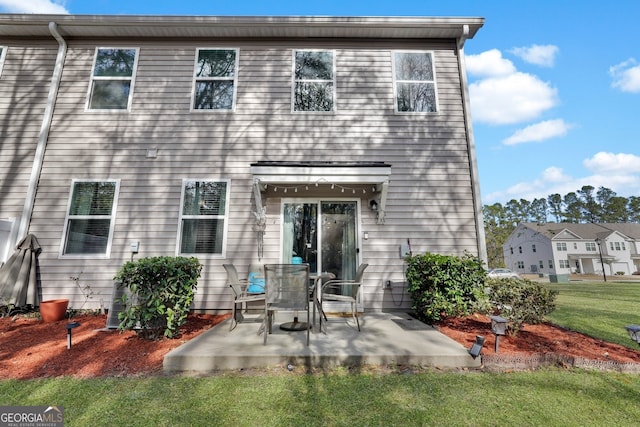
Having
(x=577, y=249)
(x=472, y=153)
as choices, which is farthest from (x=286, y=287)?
(x=577, y=249)

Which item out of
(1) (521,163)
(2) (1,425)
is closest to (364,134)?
(2) (1,425)

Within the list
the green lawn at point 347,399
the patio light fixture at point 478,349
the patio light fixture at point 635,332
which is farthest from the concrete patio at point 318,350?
the patio light fixture at point 635,332

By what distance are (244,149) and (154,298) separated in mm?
3451

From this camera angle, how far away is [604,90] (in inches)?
482

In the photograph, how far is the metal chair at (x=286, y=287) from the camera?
133 inches

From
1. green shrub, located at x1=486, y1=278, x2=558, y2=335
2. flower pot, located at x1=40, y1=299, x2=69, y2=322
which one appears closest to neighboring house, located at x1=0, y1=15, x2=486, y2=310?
flower pot, located at x1=40, y1=299, x2=69, y2=322

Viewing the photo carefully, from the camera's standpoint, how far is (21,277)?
4.99 m

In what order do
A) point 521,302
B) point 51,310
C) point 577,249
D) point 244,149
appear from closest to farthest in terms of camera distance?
point 521,302 → point 51,310 → point 244,149 → point 577,249

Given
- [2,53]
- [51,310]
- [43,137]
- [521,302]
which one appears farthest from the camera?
[2,53]

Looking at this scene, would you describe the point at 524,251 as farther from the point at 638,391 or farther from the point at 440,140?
the point at 638,391

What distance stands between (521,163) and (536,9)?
12.3 metres

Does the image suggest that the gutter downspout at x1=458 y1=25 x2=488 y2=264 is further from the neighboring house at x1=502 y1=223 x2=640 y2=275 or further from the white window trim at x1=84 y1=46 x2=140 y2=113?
the neighboring house at x1=502 y1=223 x2=640 y2=275

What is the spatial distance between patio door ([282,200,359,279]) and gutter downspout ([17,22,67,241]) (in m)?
5.05

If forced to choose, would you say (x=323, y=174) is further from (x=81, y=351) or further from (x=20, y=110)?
(x=20, y=110)
